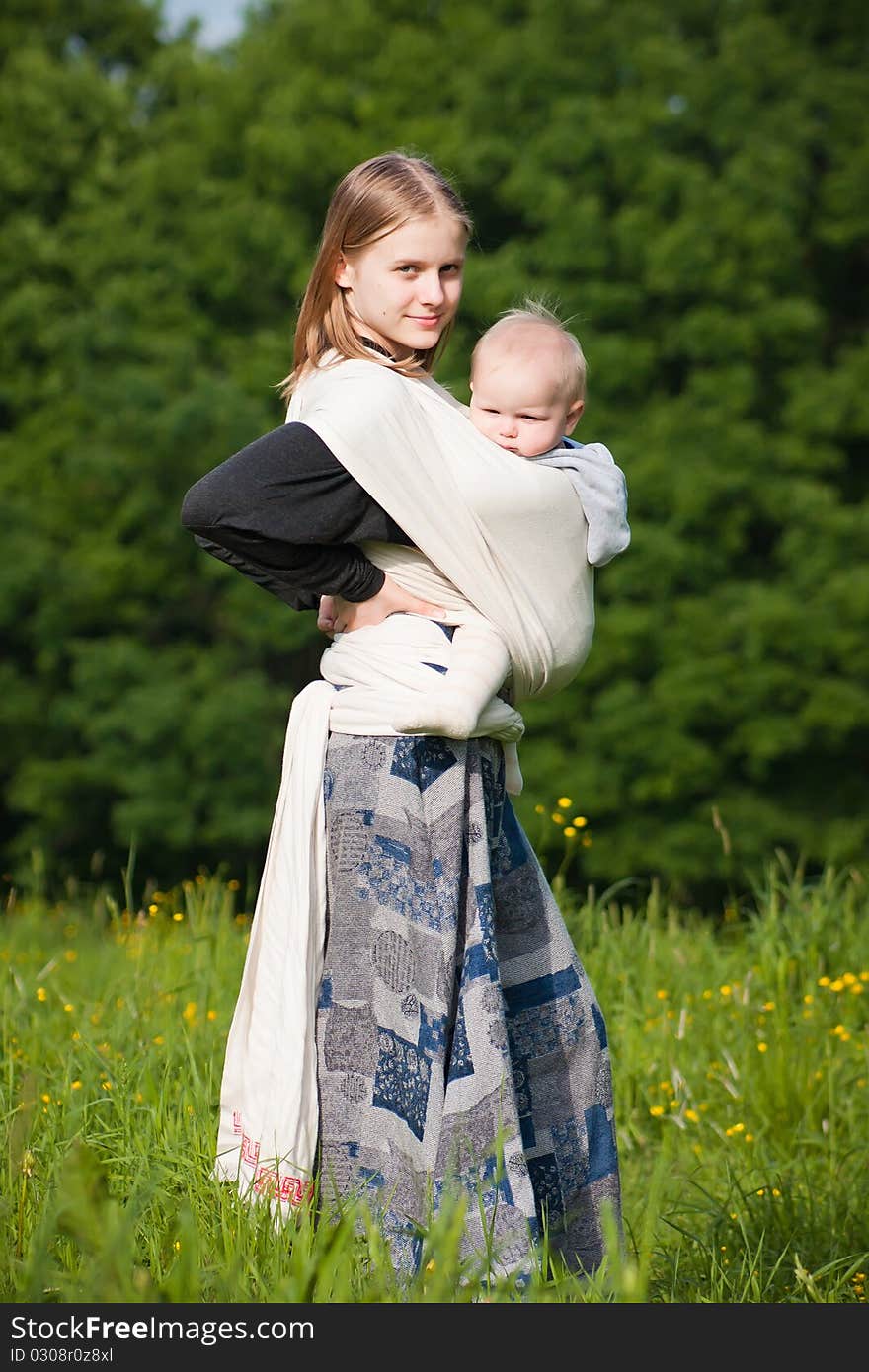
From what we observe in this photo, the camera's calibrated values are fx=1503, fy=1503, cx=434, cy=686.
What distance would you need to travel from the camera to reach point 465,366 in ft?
46.9

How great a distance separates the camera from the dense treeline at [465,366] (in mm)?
13656

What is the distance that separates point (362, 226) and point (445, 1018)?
117 centimetres

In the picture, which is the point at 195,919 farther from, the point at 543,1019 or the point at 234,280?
the point at 234,280

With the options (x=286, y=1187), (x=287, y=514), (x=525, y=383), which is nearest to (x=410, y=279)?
(x=525, y=383)

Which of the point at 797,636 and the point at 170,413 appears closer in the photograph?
the point at 797,636

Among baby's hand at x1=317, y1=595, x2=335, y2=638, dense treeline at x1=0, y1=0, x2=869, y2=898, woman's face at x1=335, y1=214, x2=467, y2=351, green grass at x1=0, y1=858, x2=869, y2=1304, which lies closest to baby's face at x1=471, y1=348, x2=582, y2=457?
woman's face at x1=335, y1=214, x2=467, y2=351

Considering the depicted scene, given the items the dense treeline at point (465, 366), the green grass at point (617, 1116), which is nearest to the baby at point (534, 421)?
the green grass at point (617, 1116)

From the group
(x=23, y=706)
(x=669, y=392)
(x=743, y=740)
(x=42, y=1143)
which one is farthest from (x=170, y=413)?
(x=42, y=1143)

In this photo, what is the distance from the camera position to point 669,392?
1567 centimetres

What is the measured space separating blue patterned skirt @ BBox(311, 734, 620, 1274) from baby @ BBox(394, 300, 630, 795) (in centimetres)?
15

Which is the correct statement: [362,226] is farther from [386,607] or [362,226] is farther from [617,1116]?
[617,1116]

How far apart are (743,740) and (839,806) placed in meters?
1.33

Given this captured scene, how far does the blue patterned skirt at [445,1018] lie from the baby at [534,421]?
15 centimetres

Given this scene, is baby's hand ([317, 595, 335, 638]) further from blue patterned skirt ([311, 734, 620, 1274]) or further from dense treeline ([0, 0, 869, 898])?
dense treeline ([0, 0, 869, 898])
